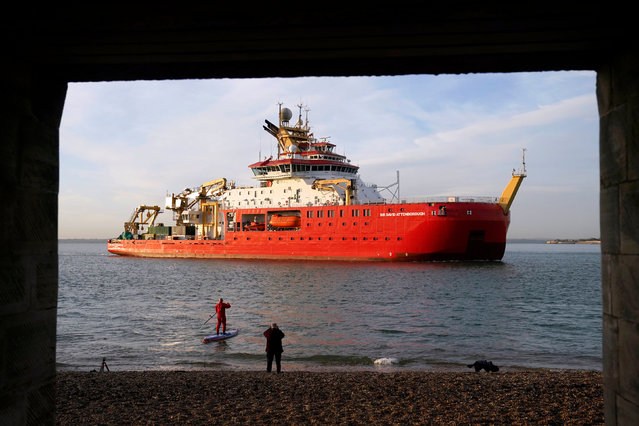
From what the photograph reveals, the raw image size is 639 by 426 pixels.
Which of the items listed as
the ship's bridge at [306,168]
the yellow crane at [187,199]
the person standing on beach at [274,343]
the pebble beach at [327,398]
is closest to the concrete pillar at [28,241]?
the pebble beach at [327,398]

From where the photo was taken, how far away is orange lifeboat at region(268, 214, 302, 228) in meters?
49.4

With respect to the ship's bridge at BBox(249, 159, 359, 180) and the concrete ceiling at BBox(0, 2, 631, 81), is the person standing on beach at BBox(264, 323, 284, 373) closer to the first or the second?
the concrete ceiling at BBox(0, 2, 631, 81)

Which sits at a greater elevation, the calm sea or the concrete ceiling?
the concrete ceiling

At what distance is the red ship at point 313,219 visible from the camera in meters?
41.2

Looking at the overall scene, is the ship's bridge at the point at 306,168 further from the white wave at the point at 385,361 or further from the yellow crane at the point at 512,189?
the white wave at the point at 385,361

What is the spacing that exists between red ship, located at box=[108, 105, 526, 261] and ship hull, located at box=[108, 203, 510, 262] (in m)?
0.08

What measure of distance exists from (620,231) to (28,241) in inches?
208

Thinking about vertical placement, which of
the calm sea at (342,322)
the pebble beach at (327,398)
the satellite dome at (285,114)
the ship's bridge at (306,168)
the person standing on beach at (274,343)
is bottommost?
the calm sea at (342,322)

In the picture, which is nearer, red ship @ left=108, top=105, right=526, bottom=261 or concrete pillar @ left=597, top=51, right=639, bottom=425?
concrete pillar @ left=597, top=51, right=639, bottom=425

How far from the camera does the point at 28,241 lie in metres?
4.54

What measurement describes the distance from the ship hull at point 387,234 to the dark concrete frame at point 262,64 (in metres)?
36.8

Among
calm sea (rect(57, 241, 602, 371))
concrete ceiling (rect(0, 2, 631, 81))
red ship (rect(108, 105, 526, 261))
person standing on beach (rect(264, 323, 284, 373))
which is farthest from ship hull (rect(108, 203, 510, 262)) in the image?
concrete ceiling (rect(0, 2, 631, 81))

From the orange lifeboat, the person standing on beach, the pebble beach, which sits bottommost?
the pebble beach

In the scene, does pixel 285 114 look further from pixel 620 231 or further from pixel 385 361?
pixel 620 231
